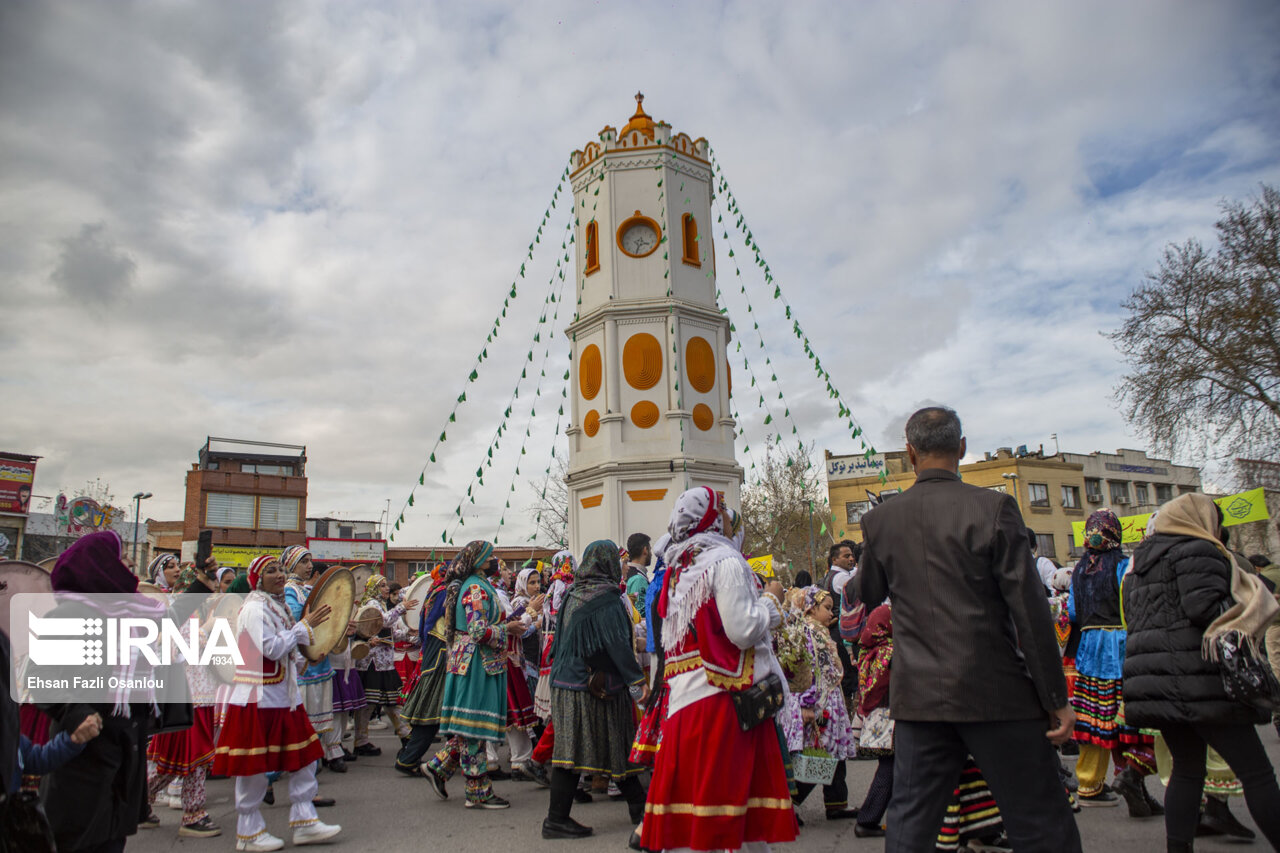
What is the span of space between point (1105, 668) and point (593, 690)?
350 cm

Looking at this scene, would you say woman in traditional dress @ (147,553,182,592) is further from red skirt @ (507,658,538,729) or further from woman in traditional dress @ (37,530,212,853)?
woman in traditional dress @ (37,530,212,853)

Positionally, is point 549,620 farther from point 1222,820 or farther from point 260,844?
point 1222,820

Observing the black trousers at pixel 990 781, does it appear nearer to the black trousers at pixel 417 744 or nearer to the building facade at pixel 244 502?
the black trousers at pixel 417 744

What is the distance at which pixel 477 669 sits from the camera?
23.1 feet

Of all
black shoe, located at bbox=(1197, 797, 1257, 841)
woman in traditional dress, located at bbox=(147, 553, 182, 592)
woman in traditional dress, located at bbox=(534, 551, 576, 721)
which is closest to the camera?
black shoe, located at bbox=(1197, 797, 1257, 841)

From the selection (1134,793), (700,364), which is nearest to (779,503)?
(700,364)

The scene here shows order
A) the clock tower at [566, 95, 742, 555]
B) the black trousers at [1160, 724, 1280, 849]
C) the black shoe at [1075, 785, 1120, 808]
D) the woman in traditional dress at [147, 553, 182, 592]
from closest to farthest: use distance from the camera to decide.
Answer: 1. the black trousers at [1160, 724, 1280, 849]
2. the black shoe at [1075, 785, 1120, 808]
3. the woman in traditional dress at [147, 553, 182, 592]
4. the clock tower at [566, 95, 742, 555]

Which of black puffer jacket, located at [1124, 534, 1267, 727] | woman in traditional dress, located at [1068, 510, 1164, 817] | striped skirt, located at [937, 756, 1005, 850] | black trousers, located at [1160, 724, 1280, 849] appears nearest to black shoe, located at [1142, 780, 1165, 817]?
woman in traditional dress, located at [1068, 510, 1164, 817]

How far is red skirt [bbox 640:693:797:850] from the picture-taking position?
13.2ft

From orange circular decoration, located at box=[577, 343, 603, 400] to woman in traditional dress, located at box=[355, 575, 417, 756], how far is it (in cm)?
1114

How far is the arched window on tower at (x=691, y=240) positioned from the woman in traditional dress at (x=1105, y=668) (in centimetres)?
1694

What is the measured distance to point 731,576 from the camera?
421 cm

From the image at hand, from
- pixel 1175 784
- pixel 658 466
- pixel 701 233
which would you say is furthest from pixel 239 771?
pixel 701 233

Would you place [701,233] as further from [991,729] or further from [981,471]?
[981,471]
